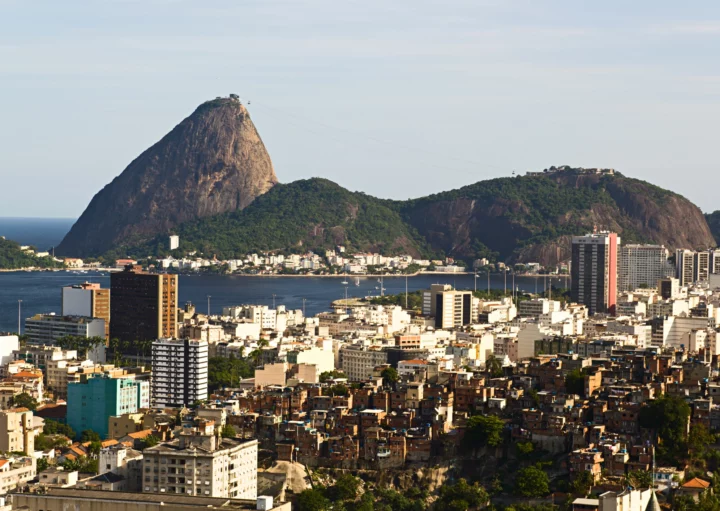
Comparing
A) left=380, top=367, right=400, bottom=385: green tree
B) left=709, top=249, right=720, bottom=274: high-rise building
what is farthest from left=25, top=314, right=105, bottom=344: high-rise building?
left=709, top=249, right=720, bottom=274: high-rise building

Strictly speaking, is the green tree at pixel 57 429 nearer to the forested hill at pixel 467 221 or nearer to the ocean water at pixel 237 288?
the ocean water at pixel 237 288

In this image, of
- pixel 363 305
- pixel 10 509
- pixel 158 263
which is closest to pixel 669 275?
pixel 363 305

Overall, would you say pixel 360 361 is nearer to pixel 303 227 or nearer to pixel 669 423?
pixel 669 423

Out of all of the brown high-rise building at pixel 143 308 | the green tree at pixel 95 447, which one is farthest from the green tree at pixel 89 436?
the brown high-rise building at pixel 143 308

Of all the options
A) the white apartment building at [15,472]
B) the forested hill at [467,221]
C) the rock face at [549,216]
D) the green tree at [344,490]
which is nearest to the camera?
the white apartment building at [15,472]

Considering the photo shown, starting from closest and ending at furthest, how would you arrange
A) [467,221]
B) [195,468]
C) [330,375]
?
[195,468]
[330,375]
[467,221]

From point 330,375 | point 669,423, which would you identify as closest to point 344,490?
point 669,423
